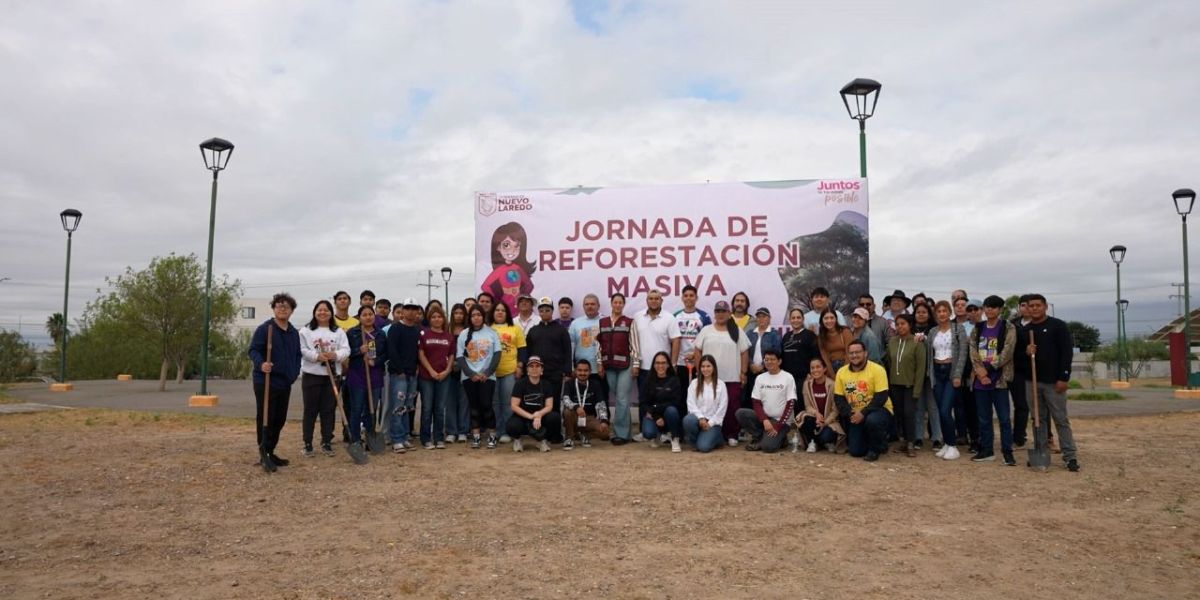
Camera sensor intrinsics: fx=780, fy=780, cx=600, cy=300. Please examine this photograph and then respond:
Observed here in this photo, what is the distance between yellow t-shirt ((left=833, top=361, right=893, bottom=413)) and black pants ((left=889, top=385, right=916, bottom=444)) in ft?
1.14

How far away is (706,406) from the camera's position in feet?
27.6

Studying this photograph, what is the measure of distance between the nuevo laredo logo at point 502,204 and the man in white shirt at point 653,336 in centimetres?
226

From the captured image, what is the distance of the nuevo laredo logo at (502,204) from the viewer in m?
10.1

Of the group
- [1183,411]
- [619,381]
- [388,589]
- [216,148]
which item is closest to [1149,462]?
[619,381]

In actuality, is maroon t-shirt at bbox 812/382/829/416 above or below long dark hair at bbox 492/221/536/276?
below

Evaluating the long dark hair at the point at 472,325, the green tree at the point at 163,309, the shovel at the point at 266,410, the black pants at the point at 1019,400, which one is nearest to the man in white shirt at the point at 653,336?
the long dark hair at the point at 472,325

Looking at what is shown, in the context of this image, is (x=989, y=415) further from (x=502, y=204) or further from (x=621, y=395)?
(x=502, y=204)

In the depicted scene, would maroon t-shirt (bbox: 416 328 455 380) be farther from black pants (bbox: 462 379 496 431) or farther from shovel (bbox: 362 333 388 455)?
shovel (bbox: 362 333 388 455)

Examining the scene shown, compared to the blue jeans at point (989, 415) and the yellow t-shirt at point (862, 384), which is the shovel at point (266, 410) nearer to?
the yellow t-shirt at point (862, 384)

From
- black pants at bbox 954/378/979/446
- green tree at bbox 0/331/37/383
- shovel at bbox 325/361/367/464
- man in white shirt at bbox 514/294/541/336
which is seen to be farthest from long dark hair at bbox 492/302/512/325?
green tree at bbox 0/331/37/383

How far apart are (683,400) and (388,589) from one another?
17.1 ft

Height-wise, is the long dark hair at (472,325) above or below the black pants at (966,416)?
above

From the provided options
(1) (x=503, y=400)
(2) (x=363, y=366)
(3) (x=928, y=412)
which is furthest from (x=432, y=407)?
(3) (x=928, y=412)

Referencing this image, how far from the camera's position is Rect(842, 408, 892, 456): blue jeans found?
7660 mm
